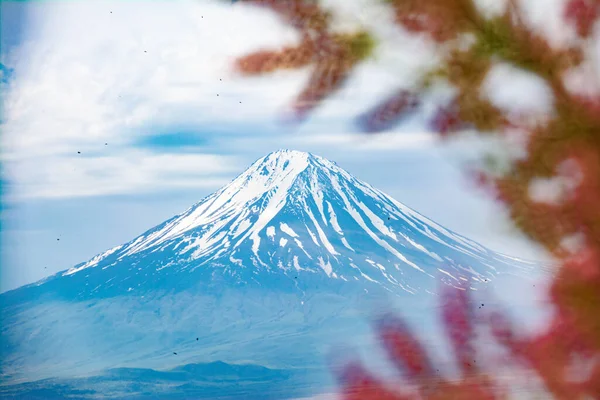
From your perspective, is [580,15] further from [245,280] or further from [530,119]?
[245,280]

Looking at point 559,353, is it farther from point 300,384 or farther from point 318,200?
point 300,384

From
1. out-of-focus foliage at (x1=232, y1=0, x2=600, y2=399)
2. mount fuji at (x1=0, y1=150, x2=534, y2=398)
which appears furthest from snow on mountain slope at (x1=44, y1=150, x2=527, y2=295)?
out-of-focus foliage at (x1=232, y1=0, x2=600, y2=399)

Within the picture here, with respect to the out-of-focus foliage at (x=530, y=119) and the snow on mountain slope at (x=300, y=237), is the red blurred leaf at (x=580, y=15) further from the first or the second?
the snow on mountain slope at (x=300, y=237)

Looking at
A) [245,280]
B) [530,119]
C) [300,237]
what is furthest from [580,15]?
[245,280]

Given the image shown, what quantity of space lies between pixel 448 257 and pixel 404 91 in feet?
57.3

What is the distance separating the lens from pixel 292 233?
2188 centimetres

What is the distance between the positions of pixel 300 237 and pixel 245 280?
262 inches

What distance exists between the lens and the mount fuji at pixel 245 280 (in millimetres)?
19609

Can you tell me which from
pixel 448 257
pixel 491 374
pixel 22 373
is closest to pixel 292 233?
pixel 448 257

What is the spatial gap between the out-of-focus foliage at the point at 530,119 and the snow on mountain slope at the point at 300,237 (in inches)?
649

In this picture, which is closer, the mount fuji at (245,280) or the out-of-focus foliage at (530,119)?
the out-of-focus foliage at (530,119)

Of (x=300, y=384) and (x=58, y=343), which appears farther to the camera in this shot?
(x=58, y=343)

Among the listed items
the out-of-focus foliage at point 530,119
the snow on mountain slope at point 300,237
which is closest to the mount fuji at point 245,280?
the snow on mountain slope at point 300,237

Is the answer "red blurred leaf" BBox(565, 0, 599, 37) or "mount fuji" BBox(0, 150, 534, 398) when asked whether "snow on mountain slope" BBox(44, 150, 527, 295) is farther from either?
"red blurred leaf" BBox(565, 0, 599, 37)
